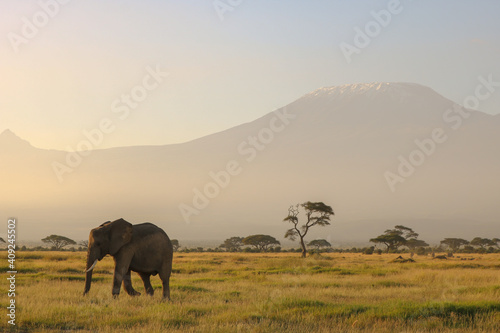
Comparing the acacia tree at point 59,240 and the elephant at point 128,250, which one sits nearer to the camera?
the elephant at point 128,250

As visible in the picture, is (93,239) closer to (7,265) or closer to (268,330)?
(268,330)

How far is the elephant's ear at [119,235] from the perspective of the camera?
15305 mm

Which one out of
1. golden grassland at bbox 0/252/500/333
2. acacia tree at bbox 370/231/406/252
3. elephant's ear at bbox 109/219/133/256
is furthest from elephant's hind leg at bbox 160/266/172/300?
acacia tree at bbox 370/231/406/252

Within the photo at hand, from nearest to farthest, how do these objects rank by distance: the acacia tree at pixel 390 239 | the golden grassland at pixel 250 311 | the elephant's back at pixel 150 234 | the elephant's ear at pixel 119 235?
the golden grassland at pixel 250 311, the elephant's ear at pixel 119 235, the elephant's back at pixel 150 234, the acacia tree at pixel 390 239

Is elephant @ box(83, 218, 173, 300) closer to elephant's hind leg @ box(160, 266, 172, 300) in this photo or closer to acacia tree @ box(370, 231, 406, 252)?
elephant's hind leg @ box(160, 266, 172, 300)

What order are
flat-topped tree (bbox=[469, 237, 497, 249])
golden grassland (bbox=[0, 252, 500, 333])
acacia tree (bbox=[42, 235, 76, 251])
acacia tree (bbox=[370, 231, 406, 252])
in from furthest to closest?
1. flat-topped tree (bbox=[469, 237, 497, 249])
2. acacia tree (bbox=[42, 235, 76, 251])
3. acacia tree (bbox=[370, 231, 406, 252])
4. golden grassland (bbox=[0, 252, 500, 333])

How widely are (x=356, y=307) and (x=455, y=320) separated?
7.83 feet

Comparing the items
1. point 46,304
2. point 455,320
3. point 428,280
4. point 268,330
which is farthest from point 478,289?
point 46,304

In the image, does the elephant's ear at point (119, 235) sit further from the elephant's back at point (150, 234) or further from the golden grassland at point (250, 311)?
the golden grassland at point (250, 311)

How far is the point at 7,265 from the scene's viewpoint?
28594 mm

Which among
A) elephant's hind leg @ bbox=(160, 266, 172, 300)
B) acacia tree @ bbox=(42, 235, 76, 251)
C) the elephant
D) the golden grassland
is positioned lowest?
the golden grassland

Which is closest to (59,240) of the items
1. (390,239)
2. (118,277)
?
(390,239)

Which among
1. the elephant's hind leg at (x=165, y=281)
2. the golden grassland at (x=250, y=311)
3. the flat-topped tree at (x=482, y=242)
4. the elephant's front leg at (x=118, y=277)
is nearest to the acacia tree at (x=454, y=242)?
the flat-topped tree at (x=482, y=242)

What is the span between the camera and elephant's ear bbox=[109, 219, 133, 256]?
Answer: 50.2ft
